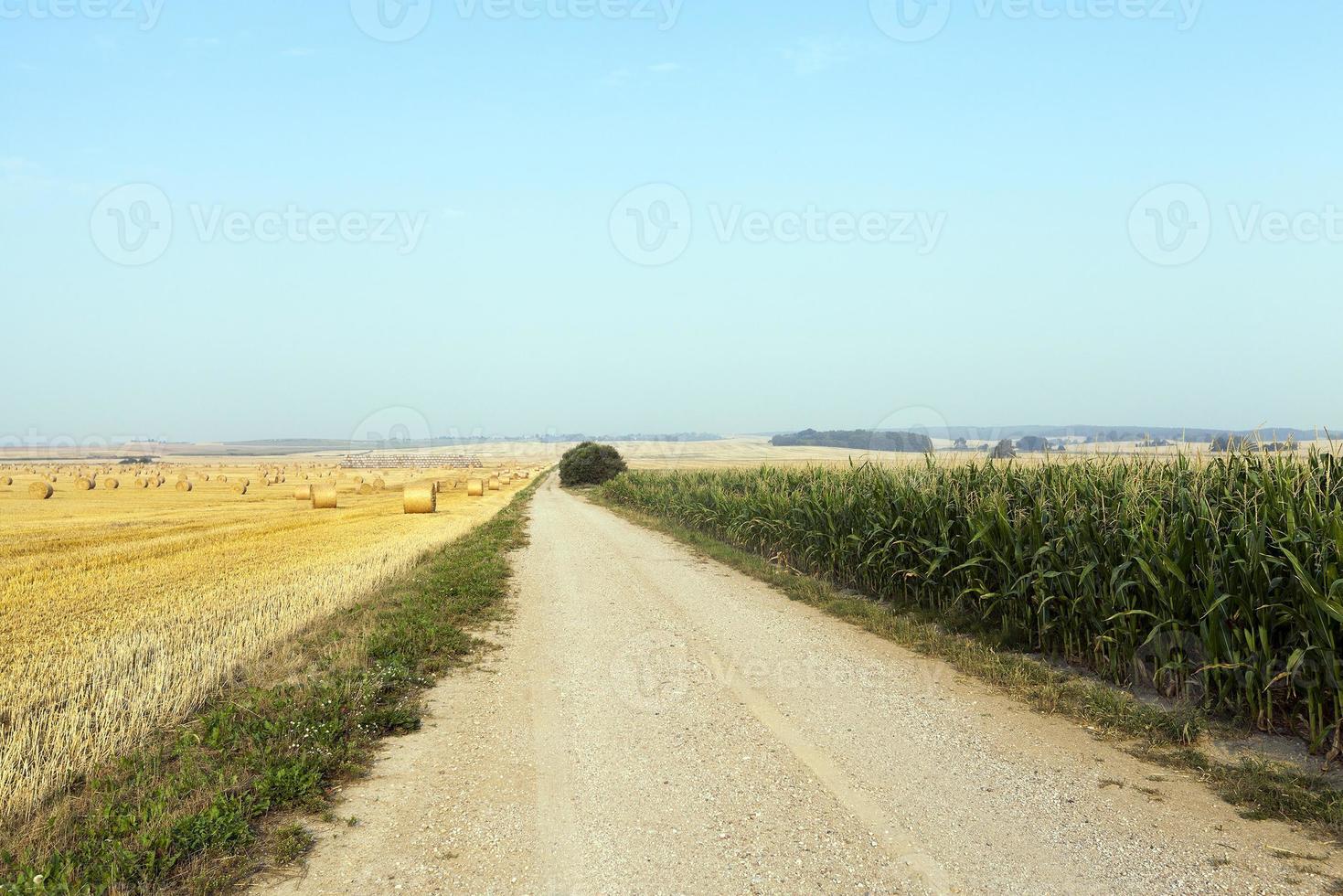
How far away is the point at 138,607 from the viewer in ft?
37.5

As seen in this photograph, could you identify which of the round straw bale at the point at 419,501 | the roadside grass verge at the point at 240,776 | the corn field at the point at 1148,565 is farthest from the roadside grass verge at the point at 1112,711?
the round straw bale at the point at 419,501

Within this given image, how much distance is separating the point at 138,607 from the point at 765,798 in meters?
10.7

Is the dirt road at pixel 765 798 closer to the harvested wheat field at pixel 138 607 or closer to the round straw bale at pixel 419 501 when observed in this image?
the harvested wheat field at pixel 138 607

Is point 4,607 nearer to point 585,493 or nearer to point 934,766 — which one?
point 934,766

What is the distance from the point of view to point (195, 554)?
18359mm

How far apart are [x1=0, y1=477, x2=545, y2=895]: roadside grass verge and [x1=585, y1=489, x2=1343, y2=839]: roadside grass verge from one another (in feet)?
19.0

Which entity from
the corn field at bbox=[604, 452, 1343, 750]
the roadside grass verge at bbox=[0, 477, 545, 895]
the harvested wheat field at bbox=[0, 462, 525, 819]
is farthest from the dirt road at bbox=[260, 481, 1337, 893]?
the harvested wheat field at bbox=[0, 462, 525, 819]

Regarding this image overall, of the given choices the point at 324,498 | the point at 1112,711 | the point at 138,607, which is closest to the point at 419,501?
the point at 324,498

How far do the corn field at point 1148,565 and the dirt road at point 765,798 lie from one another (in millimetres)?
1414

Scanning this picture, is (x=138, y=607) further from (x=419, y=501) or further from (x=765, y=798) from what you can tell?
(x=419, y=501)

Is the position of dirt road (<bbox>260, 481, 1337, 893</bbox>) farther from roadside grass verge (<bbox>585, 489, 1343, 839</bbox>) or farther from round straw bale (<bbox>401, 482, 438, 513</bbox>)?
round straw bale (<bbox>401, 482, 438, 513</bbox>)

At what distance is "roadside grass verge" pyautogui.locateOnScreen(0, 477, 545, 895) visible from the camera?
412 cm

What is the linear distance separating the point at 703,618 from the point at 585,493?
4669cm

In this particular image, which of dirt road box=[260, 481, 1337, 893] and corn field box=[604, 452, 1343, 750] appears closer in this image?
dirt road box=[260, 481, 1337, 893]
